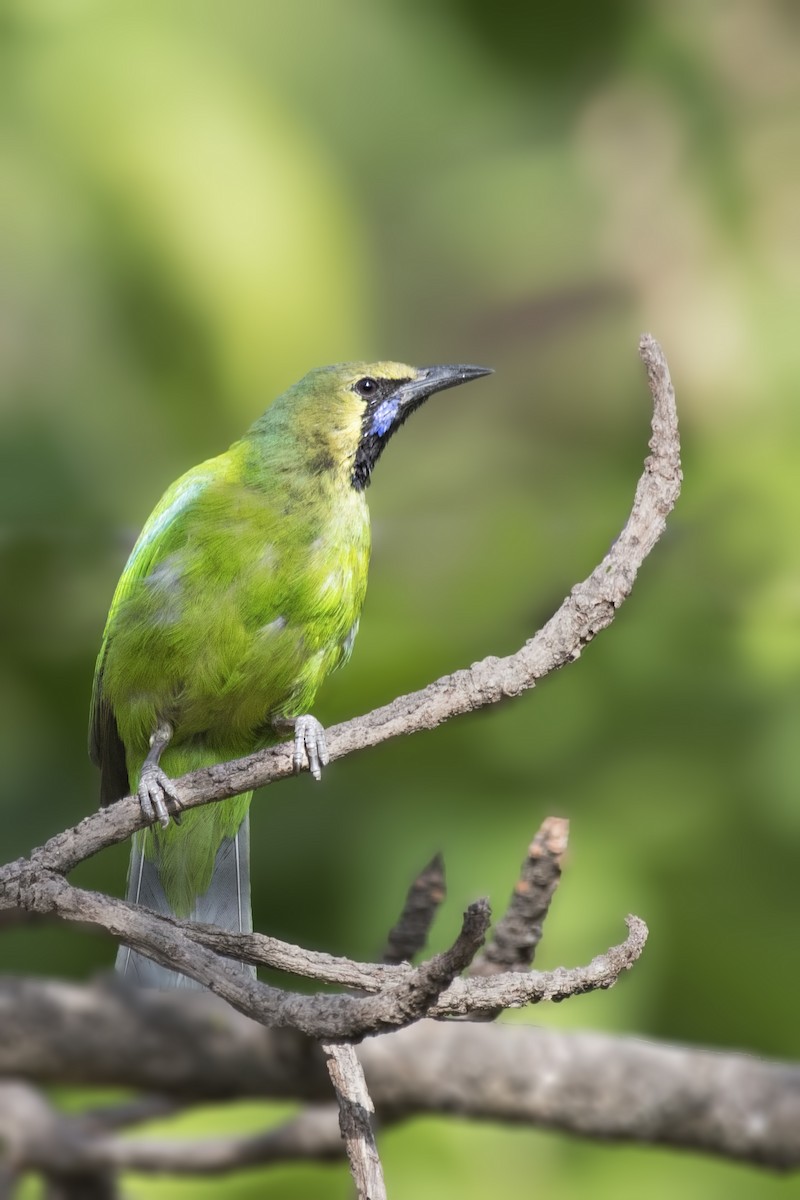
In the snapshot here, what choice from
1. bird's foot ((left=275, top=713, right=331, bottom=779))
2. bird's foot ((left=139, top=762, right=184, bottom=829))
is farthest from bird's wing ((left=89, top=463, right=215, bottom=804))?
bird's foot ((left=275, top=713, right=331, bottom=779))

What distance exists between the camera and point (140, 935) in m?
1.93

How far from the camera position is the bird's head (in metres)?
3.30

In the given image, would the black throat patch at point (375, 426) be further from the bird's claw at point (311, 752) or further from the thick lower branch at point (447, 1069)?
the thick lower branch at point (447, 1069)

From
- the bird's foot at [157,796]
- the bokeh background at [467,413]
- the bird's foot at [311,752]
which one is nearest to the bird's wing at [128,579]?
the bird's foot at [157,796]

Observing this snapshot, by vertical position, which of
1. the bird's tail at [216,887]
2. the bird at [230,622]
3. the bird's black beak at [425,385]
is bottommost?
the bird's tail at [216,887]

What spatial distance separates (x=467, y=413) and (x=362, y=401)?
2094 mm

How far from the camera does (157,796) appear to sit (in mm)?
2516

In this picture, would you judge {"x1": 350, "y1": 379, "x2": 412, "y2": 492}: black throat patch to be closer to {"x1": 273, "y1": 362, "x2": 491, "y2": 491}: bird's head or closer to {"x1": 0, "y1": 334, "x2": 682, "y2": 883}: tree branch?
{"x1": 273, "y1": 362, "x2": 491, "y2": 491}: bird's head

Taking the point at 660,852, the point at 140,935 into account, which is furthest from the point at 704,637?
the point at 140,935

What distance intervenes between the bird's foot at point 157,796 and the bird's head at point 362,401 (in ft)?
3.09

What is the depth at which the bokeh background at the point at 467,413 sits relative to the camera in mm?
4781

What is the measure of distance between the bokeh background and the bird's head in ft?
4.80

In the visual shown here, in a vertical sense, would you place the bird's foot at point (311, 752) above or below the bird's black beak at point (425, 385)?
below

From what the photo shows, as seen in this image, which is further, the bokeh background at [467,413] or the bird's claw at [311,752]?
the bokeh background at [467,413]
